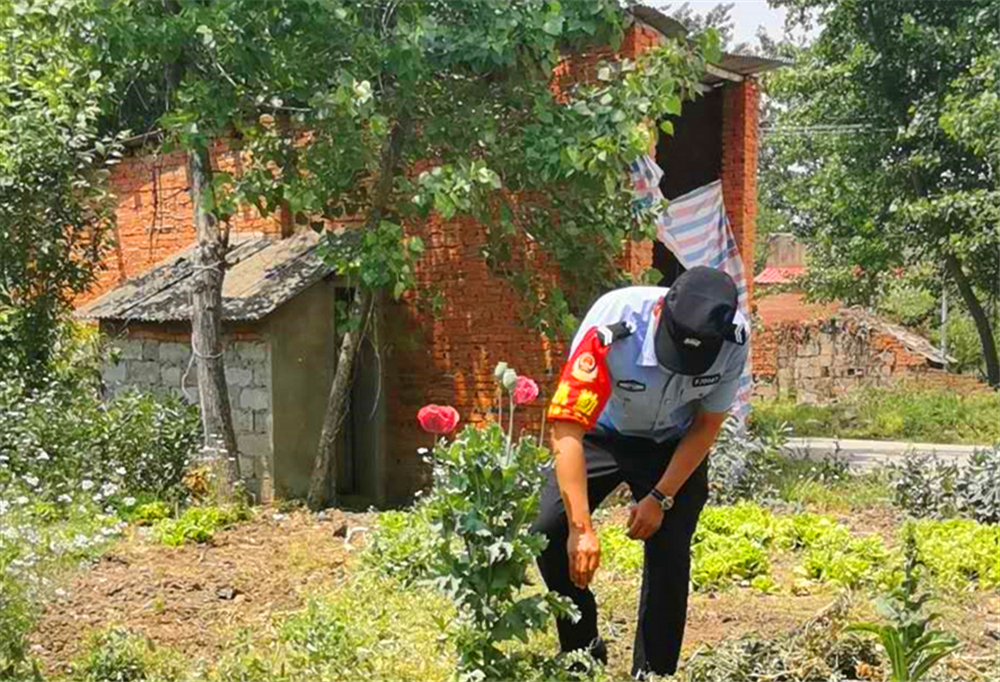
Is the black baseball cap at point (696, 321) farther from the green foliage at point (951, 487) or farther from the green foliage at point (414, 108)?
the green foliage at point (951, 487)

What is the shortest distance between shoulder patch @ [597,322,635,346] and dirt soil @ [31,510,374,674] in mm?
2052

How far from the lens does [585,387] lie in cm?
334

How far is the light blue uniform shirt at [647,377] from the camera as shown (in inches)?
136

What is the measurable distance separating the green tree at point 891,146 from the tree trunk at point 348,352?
9606 mm

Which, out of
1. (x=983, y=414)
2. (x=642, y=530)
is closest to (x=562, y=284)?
(x=642, y=530)

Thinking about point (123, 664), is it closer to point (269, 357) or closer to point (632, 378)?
point (632, 378)

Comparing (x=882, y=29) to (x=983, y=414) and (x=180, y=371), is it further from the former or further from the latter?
(x=180, y=371)

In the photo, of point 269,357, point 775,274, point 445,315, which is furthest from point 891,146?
point 775,274

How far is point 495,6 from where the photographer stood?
6.95 m

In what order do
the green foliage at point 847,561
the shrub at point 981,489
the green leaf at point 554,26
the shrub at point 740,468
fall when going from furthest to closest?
the shrub at point 740,468 → the shrub at point 981,489 → the green leaf at point 554,26 → the green foliage at point 847,561

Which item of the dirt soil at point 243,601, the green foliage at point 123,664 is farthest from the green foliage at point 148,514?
the green foliage at point 123,664

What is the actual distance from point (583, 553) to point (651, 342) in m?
0.72

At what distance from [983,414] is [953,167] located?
3.94 metres

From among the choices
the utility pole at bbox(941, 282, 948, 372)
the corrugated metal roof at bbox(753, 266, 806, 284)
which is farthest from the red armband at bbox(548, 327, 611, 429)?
the corrugated metal roof at bbox(753, 266, 806, 284)
